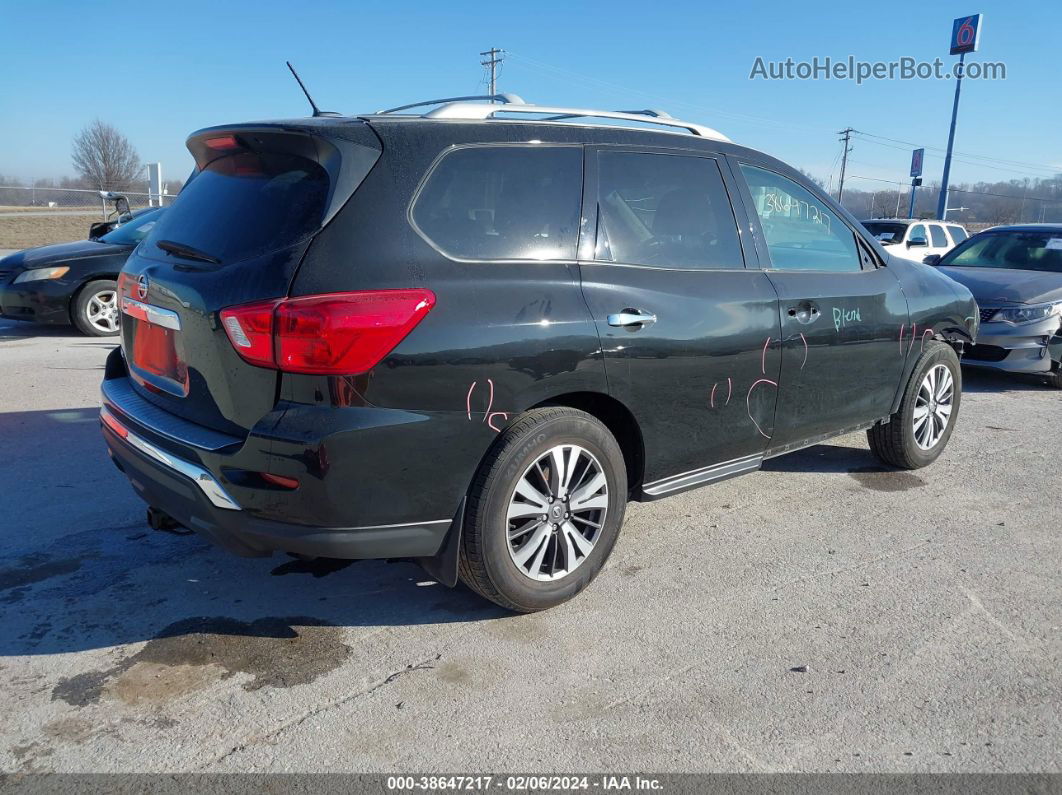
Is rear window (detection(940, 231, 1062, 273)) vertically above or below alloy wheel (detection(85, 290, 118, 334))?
above

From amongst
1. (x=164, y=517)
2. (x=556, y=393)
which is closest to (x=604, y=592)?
(x=556, y=393)

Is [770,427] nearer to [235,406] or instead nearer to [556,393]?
[556,393]

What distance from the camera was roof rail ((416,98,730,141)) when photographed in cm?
332

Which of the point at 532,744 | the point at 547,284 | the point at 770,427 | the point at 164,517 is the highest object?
the point at 547,284

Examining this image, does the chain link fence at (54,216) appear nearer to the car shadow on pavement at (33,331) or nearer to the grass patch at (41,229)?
the grass patch at (41,229)

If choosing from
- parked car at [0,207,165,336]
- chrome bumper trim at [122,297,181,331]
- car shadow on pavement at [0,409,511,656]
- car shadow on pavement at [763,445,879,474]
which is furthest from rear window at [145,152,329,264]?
parked car at [0,207,165,336]

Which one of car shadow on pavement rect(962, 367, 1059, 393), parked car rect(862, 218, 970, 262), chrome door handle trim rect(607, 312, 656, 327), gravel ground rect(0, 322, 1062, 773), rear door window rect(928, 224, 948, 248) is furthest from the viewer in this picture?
rear door window rect(928, 224, 948, 248)

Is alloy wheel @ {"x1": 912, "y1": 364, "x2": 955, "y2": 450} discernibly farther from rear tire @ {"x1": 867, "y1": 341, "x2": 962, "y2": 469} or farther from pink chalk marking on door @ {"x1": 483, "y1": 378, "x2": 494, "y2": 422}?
pink chalk marking on door @ {"x1": 483, "y1": 378, "x2": 494, "y2": 422}

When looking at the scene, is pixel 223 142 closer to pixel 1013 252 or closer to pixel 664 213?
pixel 664 213

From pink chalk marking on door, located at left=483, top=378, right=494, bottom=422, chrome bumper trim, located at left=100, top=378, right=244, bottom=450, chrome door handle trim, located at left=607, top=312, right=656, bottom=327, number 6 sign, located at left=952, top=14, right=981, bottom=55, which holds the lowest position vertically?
chrome bumper trim, located at left=100, top=378, right=244, bottom=450

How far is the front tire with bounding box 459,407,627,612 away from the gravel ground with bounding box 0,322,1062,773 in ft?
0.62

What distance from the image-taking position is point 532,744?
2.64 metres

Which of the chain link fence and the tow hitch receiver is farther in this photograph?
the chain link fence

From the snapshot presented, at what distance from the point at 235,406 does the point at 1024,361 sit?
7.61m
